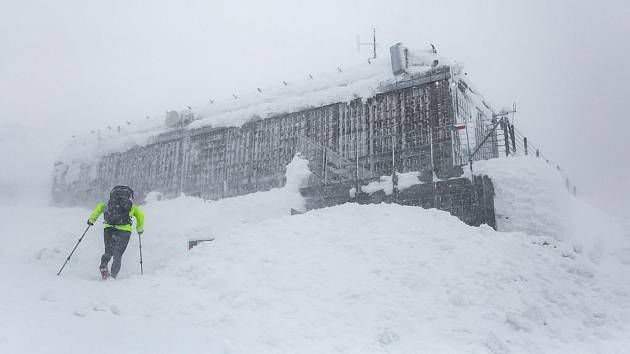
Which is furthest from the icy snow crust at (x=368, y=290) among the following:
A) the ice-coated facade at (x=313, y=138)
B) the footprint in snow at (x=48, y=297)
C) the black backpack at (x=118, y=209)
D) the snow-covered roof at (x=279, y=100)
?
the snow-covered roof at (x=279, y=100)

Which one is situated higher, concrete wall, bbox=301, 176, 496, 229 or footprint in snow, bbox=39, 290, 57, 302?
concrete wall, bbox=301, 176, 496, 229

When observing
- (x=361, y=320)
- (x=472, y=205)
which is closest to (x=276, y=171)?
(x=472, y=205)

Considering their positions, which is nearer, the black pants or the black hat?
the black pants

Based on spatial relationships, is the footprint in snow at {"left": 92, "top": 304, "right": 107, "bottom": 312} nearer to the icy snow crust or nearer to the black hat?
the icy snow crust

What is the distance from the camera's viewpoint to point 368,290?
7297 millimetres

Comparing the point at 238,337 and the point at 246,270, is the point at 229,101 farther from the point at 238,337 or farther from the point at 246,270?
the point at 238,337

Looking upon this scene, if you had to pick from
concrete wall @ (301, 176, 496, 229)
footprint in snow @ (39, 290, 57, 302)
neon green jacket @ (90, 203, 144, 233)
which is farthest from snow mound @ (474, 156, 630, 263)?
footprint in snow @ (39, 290, 57, 302)

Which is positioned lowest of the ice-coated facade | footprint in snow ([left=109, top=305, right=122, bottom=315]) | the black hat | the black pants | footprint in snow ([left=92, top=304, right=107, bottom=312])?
footprint in snow ([left=109, top=305, right=122, bottom=315])

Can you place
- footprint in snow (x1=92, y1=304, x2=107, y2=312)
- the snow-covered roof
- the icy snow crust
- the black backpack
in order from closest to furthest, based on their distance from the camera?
1. the icy snow crust
2. footprint in snow (x1=92, y1=304, x2=107, y2=312)
3. the black backpack
4. the snow-covered roof

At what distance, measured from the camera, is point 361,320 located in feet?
21.1

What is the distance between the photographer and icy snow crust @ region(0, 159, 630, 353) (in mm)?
5598

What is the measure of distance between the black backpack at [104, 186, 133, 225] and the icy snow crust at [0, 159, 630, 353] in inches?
42.2

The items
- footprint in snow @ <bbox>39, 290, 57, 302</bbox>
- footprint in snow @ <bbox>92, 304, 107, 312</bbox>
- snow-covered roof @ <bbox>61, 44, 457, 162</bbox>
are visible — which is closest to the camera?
footprint in snow @ <bbox>92, 304, 107, 312</bbox>

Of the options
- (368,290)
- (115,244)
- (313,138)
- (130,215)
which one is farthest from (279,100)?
(368,290)
